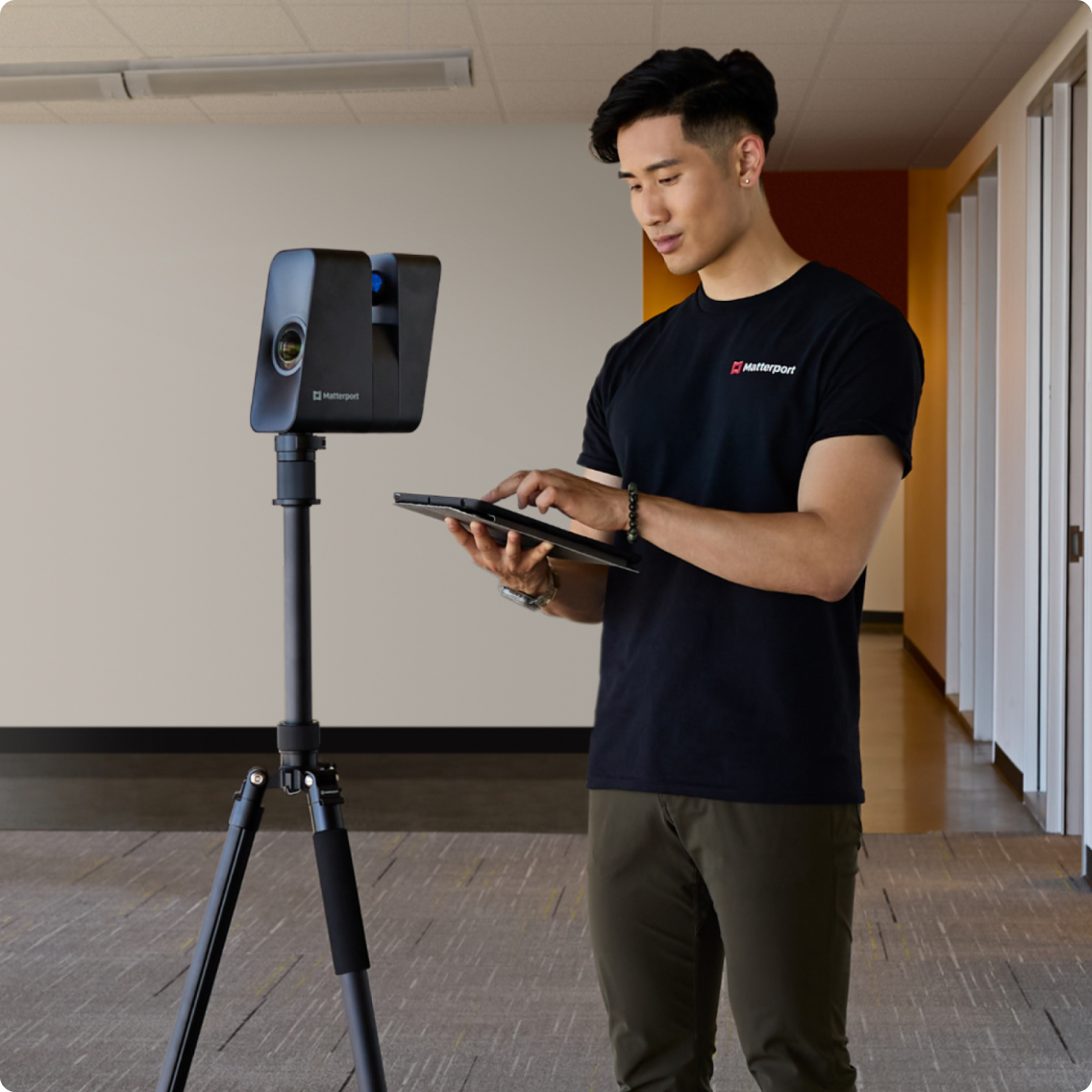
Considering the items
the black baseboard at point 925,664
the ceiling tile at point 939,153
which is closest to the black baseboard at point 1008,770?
the black baseboard at point 925,664

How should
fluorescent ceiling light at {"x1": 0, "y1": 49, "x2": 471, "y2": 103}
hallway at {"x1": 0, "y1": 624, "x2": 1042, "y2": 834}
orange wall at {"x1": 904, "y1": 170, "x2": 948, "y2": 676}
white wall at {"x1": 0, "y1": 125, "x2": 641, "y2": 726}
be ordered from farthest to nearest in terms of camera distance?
orange wall at {"x1": 904, "y1": 170, "x2": 948, "y2": 676}, white wall at {"x1": 0, "y1": 125, "x2": 641, "y2": 726}, hallway at {"x1": 0, "y1": 624, "x2": 1042, "y2": 834}, fluorescent ceiling light at {"x1": 0, "y1": 49, "x2": 471, "y2": 103}

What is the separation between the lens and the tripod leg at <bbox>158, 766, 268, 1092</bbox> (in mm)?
1479

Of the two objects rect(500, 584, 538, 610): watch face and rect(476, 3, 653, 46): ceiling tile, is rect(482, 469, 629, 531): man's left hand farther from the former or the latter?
rect(476, 3, 653, 46): ceiling tile

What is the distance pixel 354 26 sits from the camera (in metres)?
4.05

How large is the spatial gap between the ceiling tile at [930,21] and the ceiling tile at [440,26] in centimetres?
120

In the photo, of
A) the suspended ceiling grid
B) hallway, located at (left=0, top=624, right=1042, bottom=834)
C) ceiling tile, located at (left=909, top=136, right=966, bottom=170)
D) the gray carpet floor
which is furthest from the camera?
ceiling tile, located at (left=909, top=136, right=966, bottom=170)

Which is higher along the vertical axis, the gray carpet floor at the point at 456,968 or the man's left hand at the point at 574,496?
the man's left hand at the point at 574,496

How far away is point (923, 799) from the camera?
4492mm

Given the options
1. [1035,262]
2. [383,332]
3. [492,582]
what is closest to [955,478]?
[1035,262]

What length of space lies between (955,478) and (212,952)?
17.2 ft

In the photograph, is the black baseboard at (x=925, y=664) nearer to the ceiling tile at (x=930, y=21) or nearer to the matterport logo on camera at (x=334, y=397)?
the ceiling tile at (x=930, y=21)

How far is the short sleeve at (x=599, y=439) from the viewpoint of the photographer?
1.55 meters

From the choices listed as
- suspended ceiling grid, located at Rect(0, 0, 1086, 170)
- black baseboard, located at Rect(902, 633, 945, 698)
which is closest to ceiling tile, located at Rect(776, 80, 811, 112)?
suspended ceiling grid, located at Rect(0, 0, 1086, 170)

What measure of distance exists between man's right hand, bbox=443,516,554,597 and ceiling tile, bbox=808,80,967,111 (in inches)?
147
